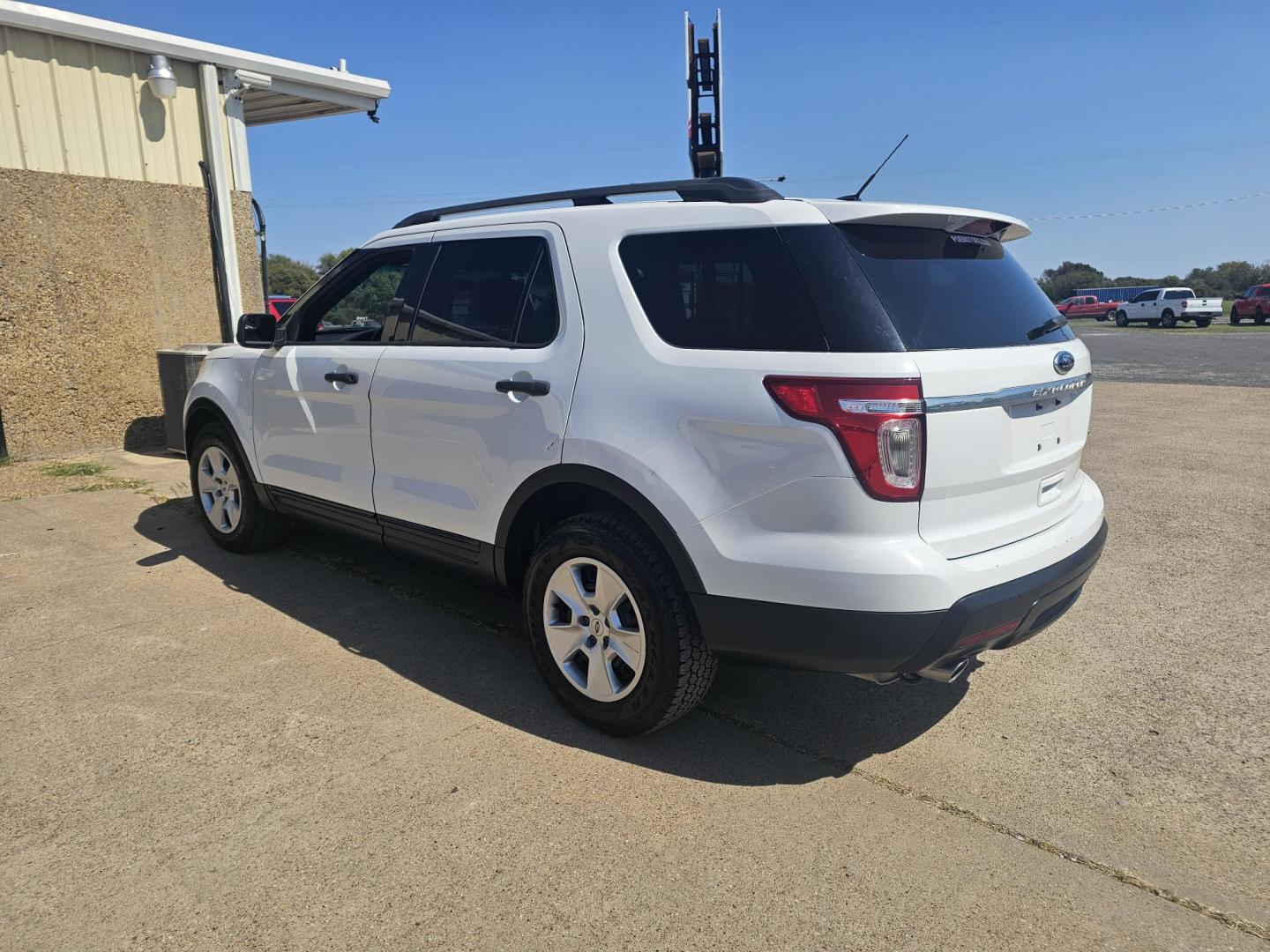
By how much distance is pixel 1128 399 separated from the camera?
12.7 m

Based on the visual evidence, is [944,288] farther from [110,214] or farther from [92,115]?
[92,115]

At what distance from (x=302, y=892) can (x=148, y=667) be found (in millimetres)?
1855

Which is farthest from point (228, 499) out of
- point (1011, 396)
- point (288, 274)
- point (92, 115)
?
point (288, 274)

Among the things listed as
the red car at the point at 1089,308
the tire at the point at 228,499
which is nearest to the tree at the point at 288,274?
the red car at the point at 1089,308

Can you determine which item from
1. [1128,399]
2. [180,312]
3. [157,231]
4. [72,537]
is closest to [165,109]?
[157,231]

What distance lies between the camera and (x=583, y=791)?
2932 mm

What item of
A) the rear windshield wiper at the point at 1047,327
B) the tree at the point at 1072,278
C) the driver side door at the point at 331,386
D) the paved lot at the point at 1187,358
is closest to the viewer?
the rear windshield wiper at the point at 1047,327

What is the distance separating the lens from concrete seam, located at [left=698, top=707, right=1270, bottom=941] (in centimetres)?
234

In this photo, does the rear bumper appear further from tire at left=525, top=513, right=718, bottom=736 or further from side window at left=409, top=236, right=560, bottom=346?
side window at left=409, top=236, right=560, bottom=346

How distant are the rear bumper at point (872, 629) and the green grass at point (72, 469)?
6924 millimetres

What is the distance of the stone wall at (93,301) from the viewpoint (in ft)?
25.8

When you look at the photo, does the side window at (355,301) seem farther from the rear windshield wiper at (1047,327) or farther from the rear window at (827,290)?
the rear windshield wiper at (1047,327)

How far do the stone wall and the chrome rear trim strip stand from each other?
823 centimetres

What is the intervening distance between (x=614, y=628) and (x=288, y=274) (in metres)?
76.5
